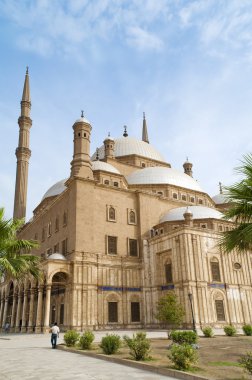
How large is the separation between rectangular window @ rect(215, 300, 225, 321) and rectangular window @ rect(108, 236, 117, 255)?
31.0ft

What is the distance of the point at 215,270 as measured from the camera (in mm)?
29734

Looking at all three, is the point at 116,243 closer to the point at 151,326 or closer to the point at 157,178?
the point at 151,326

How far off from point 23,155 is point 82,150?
552 inches

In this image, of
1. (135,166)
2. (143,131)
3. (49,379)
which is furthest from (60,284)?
(143,131)

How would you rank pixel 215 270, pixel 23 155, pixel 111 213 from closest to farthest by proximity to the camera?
1. pixel 215 270
2. pixel 111 213
3. pixel 23 155

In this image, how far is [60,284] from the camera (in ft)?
97.5

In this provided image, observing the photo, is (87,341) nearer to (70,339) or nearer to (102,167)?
(70,339)

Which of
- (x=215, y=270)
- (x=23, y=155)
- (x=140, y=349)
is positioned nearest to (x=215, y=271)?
(x=215, y=270)

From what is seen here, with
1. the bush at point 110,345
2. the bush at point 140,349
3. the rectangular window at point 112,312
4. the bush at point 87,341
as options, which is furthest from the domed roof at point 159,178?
the bush at point 140,349

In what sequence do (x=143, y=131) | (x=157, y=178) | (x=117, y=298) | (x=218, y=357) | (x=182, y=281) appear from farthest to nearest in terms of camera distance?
1. (x=143, y=131)
2. (x=157, y=178)
3. (x=117, y=298)
4. (x=182, y=281)
5. (x=218, y=357)

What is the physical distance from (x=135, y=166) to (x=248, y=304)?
69.8 feet

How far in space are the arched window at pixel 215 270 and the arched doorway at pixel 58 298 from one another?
39.6 ft

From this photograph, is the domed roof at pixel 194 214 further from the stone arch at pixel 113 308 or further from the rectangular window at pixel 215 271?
the stone arch at pixel 113 308

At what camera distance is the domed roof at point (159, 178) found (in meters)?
40.1
